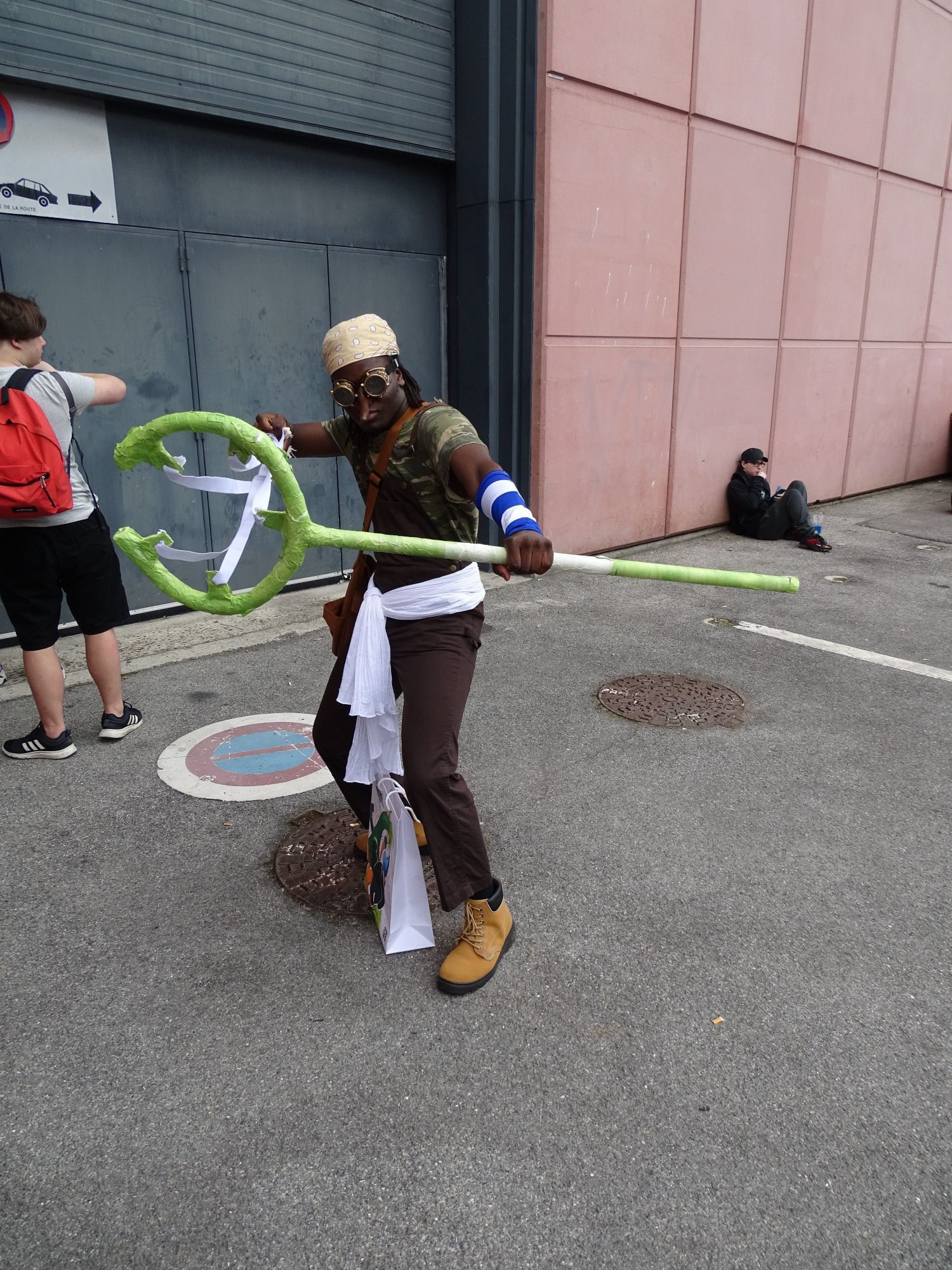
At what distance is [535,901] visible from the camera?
3.21 metres

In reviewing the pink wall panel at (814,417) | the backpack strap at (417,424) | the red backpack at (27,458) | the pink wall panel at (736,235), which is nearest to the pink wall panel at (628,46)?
the pink wall panel at (736,235)

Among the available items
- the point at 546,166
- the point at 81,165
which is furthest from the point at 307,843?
the point at 546,166

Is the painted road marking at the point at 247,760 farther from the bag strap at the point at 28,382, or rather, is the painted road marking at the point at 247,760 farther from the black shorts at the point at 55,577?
the bag strap at the point at 28,382

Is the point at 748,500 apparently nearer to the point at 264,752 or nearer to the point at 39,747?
the point at 264,752

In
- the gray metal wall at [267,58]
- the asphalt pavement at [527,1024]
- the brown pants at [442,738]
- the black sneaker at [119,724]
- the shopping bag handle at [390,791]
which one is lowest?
the asphalt pavement at [527,1024]

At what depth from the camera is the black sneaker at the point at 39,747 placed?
13.9ft

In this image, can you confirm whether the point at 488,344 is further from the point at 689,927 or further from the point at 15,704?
the point at 689,927

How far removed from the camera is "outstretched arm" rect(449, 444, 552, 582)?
232 centimetres

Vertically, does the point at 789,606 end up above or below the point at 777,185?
below

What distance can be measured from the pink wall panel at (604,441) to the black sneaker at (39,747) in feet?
14.9

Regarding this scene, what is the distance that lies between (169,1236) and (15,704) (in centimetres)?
360

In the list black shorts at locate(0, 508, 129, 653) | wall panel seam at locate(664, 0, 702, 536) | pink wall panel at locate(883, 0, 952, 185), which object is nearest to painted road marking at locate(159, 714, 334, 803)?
black shorts at locate(0, 508, 129, 653)

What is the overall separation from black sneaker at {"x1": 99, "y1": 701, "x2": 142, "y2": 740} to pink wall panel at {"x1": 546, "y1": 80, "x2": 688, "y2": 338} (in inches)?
181

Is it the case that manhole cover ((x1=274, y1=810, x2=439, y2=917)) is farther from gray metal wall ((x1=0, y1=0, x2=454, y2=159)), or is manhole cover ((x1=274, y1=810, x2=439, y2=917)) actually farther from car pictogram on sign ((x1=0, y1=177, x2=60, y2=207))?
gray metal wall ((x1=0, y1=0, x2=454, y2=159))
